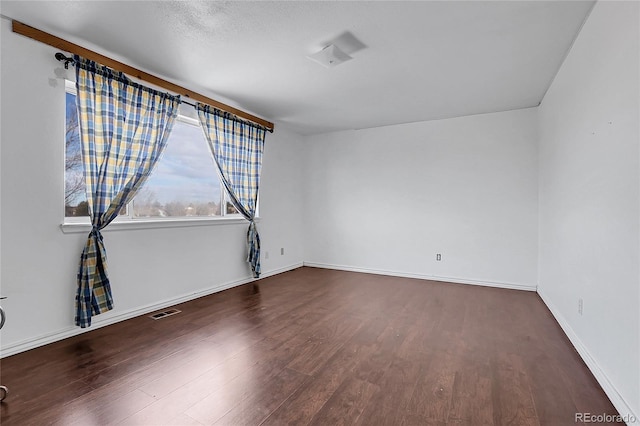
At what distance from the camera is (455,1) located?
195cm

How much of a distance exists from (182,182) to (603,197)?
390cm

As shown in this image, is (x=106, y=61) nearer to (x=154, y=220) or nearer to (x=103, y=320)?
(x=154, y=220)

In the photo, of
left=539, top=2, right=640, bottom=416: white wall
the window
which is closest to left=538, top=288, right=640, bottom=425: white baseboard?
left=539, top=2, right=640, bottom=416: white wall

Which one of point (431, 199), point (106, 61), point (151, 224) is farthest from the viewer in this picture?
point (431, 199)

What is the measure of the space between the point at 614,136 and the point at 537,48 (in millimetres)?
1242

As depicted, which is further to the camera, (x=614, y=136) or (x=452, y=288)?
(x=452, y=288)

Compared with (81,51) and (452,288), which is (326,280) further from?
(81,51)

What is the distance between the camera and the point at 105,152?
8.73ft

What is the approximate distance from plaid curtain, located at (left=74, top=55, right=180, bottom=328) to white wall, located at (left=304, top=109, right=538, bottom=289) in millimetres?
3153

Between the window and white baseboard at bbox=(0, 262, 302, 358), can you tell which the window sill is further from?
white baseboard at bbox=(0, 262, 302, 358)

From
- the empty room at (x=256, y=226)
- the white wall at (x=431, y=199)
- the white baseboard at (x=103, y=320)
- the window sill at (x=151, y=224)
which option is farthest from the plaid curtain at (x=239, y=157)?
the white wall at (x=431, y=199)

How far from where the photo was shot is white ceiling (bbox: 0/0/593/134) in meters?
2.04

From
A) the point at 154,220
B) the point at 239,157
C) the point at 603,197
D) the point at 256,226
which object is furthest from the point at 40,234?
the point at 603,197

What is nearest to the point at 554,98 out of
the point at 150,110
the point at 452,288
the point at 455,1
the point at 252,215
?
the point at 455,1
